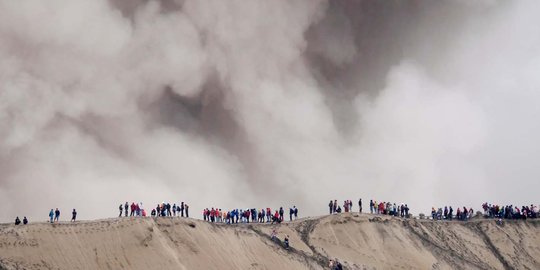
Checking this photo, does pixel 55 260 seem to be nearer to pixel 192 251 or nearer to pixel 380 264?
pixel 192 251

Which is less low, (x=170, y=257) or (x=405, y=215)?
(x=405, y=215)

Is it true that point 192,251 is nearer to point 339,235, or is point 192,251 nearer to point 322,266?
point 322,266

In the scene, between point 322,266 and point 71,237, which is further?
point 322,266

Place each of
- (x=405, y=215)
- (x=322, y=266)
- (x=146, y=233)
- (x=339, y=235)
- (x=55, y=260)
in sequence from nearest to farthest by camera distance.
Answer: (x=55, y=260) < (x=146, y=233) < (x=322, y=266) < (x=339, y=235) < (x=405, y=215)

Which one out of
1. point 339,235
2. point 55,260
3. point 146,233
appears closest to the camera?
point 55,260

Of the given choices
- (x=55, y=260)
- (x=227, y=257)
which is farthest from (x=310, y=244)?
(x=55, y=260)

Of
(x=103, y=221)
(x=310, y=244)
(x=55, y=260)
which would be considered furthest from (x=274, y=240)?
(x=55, y=260)
